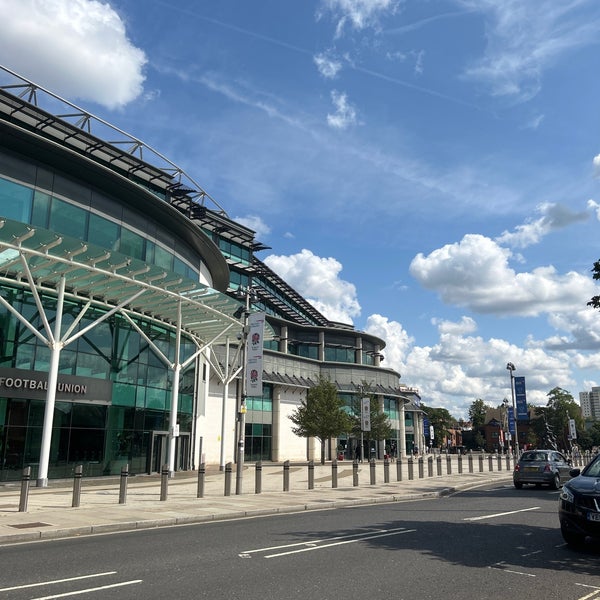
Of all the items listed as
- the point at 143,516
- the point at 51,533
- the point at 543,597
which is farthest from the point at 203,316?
the point at 543,597

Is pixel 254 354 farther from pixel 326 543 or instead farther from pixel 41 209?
pixel 41 209

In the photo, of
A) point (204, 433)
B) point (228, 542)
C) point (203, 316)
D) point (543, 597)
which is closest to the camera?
point (543, 597)

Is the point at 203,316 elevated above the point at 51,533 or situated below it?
above

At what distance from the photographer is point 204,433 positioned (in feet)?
136

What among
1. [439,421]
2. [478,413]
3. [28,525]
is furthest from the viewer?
[478,413]

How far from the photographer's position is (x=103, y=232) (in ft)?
86.1

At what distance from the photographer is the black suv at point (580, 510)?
8328mm

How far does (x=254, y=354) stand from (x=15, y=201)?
11697mm

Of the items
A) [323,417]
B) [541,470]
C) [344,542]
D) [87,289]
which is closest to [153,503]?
[344,542]

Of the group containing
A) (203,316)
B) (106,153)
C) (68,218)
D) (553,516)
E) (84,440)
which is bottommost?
(553,516)

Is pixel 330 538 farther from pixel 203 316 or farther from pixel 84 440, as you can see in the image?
pixel 203 316

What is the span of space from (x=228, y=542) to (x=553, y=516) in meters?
8.39

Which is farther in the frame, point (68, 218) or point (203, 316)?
point (203, 316)

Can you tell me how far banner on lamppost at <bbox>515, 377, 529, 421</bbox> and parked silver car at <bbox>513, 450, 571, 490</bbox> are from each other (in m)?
18.0
